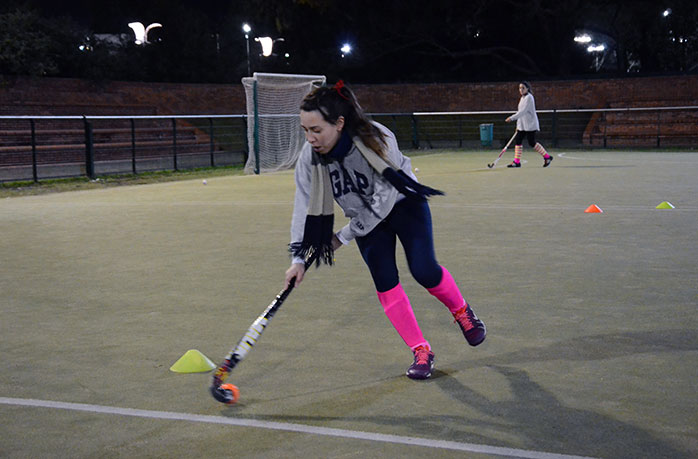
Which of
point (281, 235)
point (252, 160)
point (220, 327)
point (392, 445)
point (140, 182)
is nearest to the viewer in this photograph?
point (392, 445)

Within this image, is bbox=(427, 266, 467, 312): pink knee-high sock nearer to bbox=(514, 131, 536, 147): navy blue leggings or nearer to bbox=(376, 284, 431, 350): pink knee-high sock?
bbox=(376, 284, 431, 350): pink knee-high sock

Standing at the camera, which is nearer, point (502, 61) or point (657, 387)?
point (657, 387)

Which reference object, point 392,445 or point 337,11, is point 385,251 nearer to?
point 392,445

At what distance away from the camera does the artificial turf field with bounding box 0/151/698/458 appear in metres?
3.71

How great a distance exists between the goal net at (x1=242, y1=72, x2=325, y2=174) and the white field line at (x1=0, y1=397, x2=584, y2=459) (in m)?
17.2

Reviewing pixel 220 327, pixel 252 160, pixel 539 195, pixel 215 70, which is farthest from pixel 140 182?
pixel 215 70

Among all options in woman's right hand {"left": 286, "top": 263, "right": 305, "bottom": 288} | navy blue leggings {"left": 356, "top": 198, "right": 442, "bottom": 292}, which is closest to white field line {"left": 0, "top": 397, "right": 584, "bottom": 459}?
woman's right hand {"left": 286, "top": 263, "right": 305, "bottom": 288}

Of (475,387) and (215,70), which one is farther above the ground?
(215,70)

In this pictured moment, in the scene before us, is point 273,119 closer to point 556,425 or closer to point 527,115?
point 527,115

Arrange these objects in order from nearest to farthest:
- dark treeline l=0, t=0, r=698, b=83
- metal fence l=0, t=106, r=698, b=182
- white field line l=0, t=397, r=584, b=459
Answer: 1. white field line l=0, t=397, r=584, b=459
2. metal fence l=0, t=106, r=698, b=182
3. dark treeline l=0, t=0, r=698, b=83

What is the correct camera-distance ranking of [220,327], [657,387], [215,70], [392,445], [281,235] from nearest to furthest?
1. [392,445]
2. [657,387]
3. [220,327]
4. [281,235]
5. [215,70]

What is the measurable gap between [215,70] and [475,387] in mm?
37925

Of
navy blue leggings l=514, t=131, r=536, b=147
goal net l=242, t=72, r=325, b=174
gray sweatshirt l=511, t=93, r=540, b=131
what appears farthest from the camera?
goal net l=242, t=72, r=325, b=174

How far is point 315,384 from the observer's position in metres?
4.47
